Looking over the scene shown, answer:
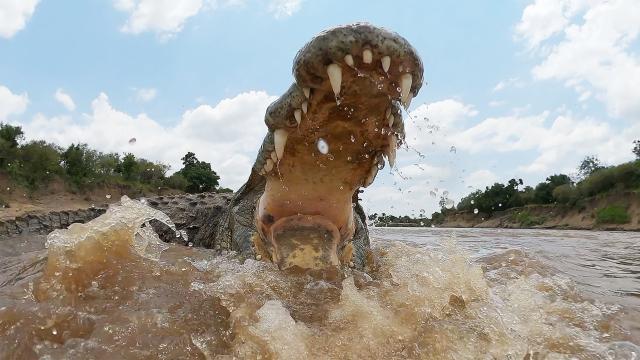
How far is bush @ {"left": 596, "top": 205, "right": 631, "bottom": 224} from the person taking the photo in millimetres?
31244

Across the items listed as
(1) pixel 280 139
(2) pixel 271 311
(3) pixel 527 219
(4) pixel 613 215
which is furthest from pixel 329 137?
(3) pixel 527 219

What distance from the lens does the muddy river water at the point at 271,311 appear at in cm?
189

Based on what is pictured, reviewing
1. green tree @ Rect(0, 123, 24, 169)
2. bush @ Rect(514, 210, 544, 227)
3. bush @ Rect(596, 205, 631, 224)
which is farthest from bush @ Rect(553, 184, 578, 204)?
green tree @ Rect(0, 123, 24, 169)

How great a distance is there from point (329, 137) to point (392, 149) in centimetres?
30

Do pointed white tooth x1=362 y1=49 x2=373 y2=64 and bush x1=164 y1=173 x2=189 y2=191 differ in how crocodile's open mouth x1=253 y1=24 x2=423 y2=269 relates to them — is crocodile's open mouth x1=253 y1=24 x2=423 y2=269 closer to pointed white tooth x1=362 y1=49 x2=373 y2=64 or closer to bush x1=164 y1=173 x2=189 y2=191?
pointed white tooth x1=362 y1=49 x2=373 y2=64

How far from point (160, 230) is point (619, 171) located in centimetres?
3940

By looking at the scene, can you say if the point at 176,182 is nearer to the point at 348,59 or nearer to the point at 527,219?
the point at 527,219

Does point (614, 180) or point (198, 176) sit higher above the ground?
point (198, 176)

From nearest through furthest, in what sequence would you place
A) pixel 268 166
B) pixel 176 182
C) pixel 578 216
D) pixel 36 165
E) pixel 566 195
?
pixel 268 166, pixel 36 165, pixel 578 216, pixel 566 195, pixel 176 182

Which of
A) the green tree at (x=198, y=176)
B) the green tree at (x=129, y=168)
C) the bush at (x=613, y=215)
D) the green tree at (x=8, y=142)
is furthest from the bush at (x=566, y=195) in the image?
the green tree at (x=8, y=142)

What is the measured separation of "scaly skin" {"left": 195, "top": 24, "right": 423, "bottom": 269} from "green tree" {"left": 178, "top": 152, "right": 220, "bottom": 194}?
161ft

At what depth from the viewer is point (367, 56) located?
189 centimetres

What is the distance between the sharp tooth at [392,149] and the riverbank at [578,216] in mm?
30118

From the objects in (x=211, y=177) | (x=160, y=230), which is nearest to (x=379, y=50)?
(x=160, y=230)
